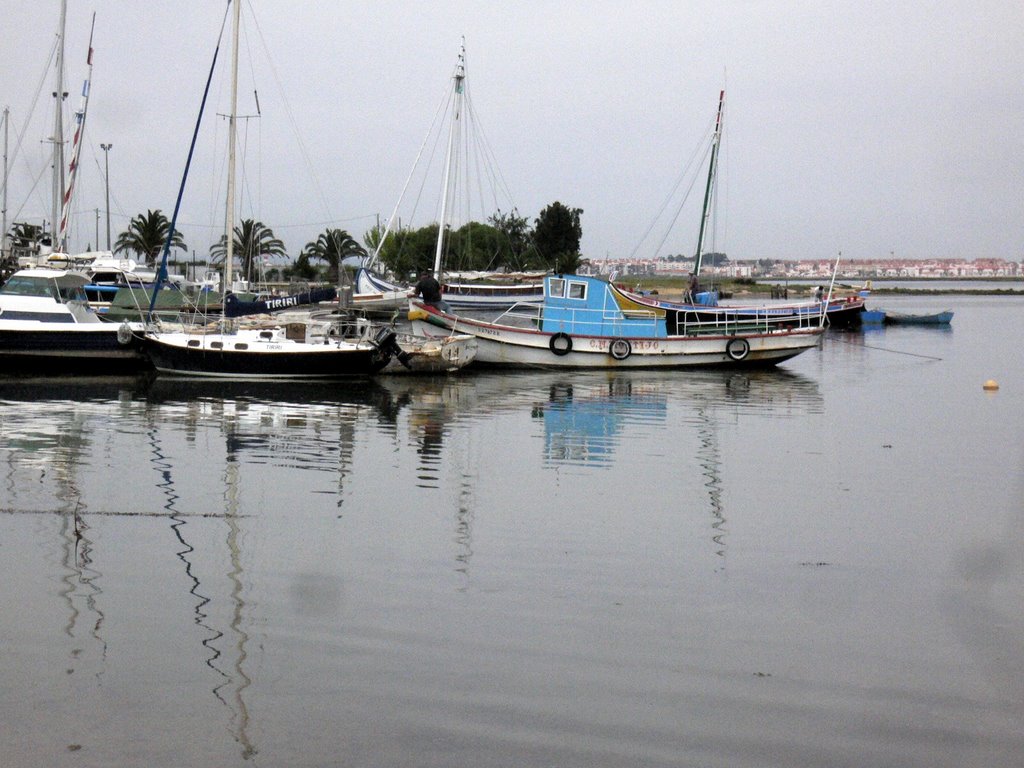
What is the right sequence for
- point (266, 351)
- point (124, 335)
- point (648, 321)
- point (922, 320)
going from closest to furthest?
point (266, 351) < point (124, 335) < point (648, 321) < point (922, 320)

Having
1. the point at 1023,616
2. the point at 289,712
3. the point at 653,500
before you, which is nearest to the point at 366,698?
the point at 289,712

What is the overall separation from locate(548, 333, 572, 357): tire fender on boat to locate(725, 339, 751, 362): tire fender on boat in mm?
5386

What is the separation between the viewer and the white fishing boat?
117 feet

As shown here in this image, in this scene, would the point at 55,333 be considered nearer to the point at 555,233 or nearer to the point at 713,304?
the point at 713,304

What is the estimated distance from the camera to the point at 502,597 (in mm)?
10734

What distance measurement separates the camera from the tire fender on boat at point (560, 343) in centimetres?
3544

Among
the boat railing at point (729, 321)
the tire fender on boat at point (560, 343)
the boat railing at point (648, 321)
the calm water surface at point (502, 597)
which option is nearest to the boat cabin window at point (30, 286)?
the calm water surface at point (502, 597)

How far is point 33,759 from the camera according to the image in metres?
7.11

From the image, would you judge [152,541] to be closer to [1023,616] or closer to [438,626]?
[438,626]

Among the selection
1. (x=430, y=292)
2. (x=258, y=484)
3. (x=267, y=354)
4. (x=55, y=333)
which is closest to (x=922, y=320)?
(x=430, y=292)

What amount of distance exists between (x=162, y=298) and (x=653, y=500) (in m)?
31.8

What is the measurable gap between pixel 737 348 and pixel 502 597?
90.2ft

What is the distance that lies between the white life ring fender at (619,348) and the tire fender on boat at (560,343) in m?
1.32

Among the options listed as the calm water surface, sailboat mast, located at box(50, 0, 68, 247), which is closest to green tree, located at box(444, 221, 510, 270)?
sailboat mast, located at box(50, 0, 68, 247)
